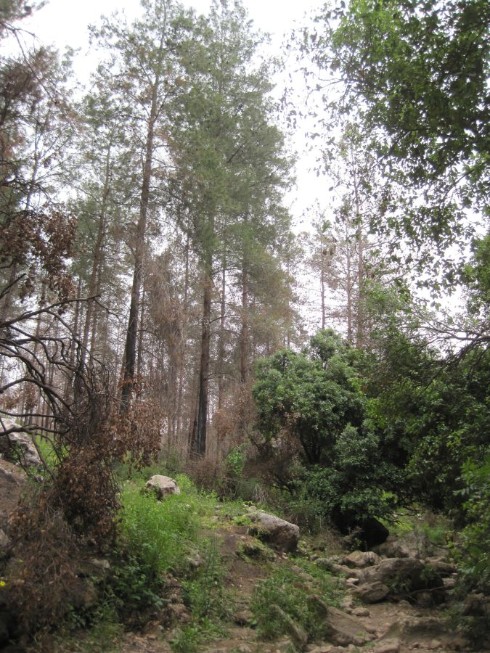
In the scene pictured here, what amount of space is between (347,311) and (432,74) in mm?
18207

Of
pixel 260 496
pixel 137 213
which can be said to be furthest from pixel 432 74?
pixel 137 213

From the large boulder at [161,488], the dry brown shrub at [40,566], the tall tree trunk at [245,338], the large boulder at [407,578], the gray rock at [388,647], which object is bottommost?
the gray rock at [388,647]

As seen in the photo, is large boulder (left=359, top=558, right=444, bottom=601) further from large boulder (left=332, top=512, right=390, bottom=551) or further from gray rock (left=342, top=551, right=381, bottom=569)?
large boulder (left=332, top=512, right=390, bottom=551)

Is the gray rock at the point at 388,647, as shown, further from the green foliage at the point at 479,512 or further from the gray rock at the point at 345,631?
the green foliage at the point at 479,512

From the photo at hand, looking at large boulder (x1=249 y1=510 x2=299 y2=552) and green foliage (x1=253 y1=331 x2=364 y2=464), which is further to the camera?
green foliage (x1=253 y1=331 x2=364 y2=464)

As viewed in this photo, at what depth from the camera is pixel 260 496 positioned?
1351cm

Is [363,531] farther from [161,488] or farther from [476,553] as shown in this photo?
[476,553]

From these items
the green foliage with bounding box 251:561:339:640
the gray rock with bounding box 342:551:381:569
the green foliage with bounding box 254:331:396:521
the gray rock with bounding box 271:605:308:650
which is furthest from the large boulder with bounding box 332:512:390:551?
the gray rock with bounding box 271:605:308:650

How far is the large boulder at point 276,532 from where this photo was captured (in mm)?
10742

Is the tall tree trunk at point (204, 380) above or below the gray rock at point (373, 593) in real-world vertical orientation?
above

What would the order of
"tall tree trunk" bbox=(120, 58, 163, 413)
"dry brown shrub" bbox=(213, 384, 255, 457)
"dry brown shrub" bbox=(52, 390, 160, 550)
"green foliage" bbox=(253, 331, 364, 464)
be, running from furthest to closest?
"dry brown shrub" bbox=(213, 384, 255, 457) → "tall tree trunk" bbox=(120, 58, 163, 413) → "green foliage" bbox=(253, 331, 364, 464) → "dry brown shrub" bbox=(52, 390, 160, 550)

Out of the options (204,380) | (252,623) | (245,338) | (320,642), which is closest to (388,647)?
(320,642)

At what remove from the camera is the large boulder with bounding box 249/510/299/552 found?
1074cm

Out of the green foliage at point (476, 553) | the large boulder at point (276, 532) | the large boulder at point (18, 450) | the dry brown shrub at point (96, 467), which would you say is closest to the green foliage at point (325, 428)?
the large boulder at point (276, 532)
